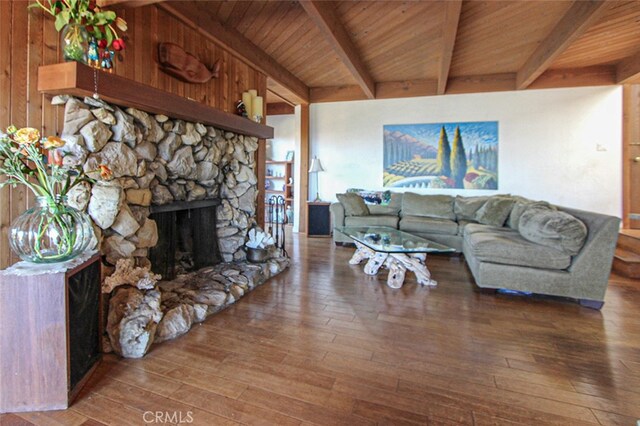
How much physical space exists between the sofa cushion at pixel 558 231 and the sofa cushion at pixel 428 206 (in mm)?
1918

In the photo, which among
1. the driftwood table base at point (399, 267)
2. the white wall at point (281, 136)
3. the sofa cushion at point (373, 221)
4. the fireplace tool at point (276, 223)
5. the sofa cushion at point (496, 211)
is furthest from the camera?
the white wall at point (281, 136)

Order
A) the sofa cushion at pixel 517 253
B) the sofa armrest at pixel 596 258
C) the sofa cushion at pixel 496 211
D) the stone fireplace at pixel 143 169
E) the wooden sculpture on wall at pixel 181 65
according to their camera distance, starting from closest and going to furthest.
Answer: the stone fireplace at pixel 143 169, the sofa armrest at pixel 596 258, the wooden sculpture on wall at pixel 181 65, the sofa cushion at pixel 517 253, the sofa cushion at pixel 496 211

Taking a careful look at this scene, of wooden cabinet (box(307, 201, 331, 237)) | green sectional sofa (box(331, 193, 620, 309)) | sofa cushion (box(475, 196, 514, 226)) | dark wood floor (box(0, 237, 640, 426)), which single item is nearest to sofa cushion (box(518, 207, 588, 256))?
green sectional sofa (box(331, 193, 620, 309))

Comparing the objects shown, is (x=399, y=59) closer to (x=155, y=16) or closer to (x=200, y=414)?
(x=155, y=16)

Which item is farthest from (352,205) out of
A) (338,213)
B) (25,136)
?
(25,136)

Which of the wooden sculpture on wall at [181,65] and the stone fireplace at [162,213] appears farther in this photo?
the wooden sculpture on wall at [181,65]

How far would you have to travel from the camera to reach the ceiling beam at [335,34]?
276 cm

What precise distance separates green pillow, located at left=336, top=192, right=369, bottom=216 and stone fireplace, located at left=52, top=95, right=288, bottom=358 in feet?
5.59

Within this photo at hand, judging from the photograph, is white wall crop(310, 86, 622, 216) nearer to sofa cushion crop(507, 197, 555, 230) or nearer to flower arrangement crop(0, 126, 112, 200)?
sofa cushion crop(507, 197, 555, 230)

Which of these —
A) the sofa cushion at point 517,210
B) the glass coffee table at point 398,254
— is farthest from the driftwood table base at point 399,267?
the sofa cushion at point 517,210

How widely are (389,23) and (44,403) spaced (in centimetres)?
414

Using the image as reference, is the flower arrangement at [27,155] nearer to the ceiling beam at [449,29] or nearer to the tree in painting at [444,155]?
the ceiling beam at [449,29]

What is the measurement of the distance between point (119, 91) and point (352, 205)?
11.9ft

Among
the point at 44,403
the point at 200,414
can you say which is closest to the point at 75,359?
the point at 44,403
